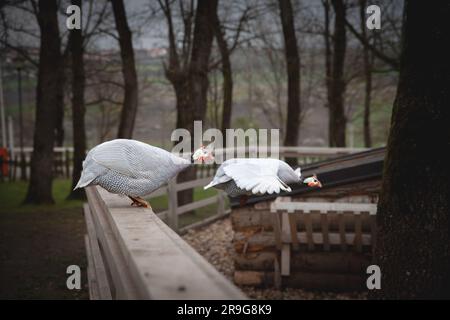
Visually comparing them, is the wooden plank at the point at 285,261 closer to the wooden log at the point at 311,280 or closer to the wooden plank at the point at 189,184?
the wooden log at the point at 311,280

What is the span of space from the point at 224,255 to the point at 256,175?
19.6 ft

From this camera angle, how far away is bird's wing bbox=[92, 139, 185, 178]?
9.82ft

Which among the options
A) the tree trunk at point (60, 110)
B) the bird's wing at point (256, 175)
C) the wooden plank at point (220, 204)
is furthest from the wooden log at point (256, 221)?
the tree trunk at point (60, 110)

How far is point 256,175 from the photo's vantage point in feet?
8.57

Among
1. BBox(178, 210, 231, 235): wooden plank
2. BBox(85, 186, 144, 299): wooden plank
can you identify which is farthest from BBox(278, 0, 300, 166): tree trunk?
BBox(85, 186, 144, 299): wooden plank

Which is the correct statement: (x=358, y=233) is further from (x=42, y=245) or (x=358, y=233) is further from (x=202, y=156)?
(x=42, y=245)

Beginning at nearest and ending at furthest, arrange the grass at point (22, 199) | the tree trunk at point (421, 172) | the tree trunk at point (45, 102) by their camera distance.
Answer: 1. the tree trunk at point (421, 172)
2. the tree trunk at point (45, 102)
3. the grass at point (22, 199)

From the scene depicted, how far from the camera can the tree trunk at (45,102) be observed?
11.0 metres

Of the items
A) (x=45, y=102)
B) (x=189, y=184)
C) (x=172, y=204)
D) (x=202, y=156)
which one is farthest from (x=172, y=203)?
(x=202, y=156)

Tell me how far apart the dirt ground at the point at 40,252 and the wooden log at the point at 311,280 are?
2278 mm

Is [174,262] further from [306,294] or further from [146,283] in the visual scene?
[306,294]

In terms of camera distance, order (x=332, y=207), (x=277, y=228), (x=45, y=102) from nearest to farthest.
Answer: (x=332, y=207)
(x=277, y=228)
(x=45, y=102)

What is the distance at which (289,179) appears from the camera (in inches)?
109

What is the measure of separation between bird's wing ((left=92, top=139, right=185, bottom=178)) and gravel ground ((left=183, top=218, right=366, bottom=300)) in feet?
13.3
